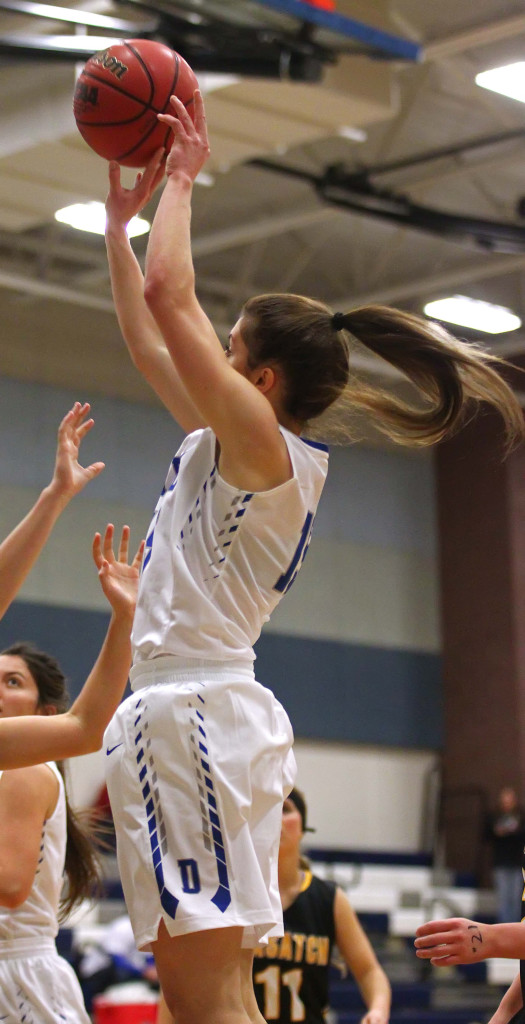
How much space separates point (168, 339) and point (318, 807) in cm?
1435

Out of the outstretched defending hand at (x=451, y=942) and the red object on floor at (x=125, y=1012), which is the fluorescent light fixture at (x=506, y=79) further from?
the outstretched defending hand at (x=451, y=942)

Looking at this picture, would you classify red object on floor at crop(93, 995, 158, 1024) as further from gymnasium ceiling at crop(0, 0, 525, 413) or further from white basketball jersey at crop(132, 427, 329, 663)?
white basketball jersey at crop(132, 427, 329, 663)

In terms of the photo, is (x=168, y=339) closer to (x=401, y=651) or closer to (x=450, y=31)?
(x=450, y=31)

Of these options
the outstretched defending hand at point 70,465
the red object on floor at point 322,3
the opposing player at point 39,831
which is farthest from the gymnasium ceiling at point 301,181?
the opposing player at point 39,831

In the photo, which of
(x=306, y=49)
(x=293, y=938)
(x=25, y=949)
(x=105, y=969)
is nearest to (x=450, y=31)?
(x=306, y=49)

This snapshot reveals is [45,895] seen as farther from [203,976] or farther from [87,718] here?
[203,976]

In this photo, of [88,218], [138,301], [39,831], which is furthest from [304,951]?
[88,218]

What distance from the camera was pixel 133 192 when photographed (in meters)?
3.28

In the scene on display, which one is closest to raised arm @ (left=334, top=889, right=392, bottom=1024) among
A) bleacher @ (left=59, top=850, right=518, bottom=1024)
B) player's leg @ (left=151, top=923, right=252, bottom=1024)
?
player's leg @ (left=151, top=923, right=252, bottom=1024)

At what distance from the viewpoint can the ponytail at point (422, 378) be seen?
3.11 meters

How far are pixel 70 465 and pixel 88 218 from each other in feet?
29.9

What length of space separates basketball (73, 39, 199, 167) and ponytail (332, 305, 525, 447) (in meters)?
0.66

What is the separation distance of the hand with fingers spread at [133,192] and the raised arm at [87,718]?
843 millimetres

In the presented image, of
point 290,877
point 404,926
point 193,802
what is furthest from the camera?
point 404,926
